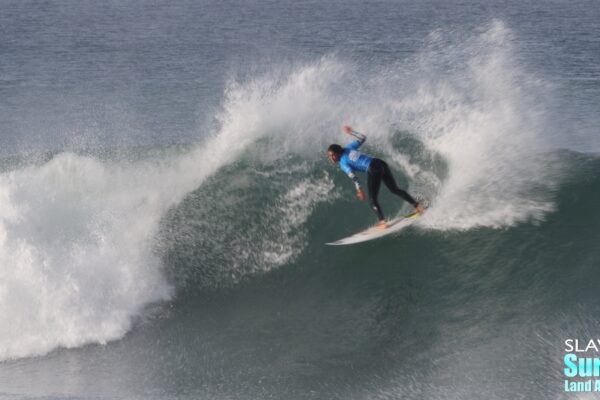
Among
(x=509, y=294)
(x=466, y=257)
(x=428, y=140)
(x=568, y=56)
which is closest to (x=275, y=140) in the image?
(x=428, y=140)

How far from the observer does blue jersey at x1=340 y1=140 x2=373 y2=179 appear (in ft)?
31.1

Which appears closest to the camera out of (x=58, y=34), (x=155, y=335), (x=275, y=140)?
(x=155, y=335)

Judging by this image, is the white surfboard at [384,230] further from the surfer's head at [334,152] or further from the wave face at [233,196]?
the surfer's head at [334,152]

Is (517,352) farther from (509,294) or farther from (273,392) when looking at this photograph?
(273,392)

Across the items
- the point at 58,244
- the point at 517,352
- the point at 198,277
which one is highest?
the point at 58,244

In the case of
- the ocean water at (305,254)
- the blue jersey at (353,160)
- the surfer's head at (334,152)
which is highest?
the surfer's head at (334,152)

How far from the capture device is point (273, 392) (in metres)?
7.44

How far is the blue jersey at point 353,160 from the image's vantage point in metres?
9.48

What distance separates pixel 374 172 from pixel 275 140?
8.74 ft

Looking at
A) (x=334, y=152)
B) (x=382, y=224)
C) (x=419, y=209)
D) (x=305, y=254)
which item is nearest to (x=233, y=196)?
(x=305, y=254)

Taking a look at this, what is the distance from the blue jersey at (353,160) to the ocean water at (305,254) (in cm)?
117

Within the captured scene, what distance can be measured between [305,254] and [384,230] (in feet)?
3.68

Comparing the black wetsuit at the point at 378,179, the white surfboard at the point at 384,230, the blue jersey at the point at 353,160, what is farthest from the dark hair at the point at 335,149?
the white surfboard at the point at 384,230

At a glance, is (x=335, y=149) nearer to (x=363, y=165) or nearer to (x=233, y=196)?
(x=363, y=165)
